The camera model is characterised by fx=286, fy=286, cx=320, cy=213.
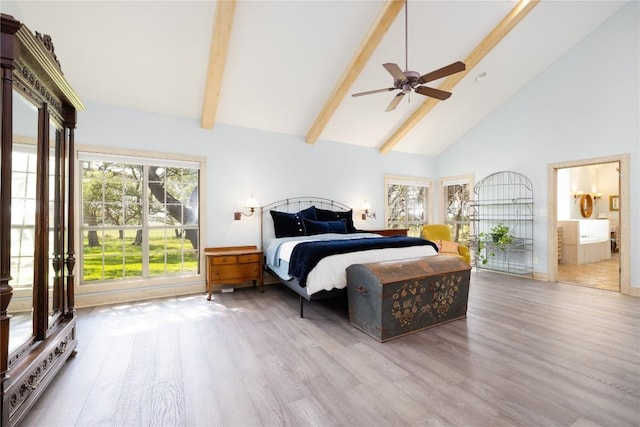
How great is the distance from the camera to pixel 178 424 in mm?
1616

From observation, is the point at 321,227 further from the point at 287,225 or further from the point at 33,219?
the point at 33,219

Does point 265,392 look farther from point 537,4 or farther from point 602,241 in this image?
point 602,241

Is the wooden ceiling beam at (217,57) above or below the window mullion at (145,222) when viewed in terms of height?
above

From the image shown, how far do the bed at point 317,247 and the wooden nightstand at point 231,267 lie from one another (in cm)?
25

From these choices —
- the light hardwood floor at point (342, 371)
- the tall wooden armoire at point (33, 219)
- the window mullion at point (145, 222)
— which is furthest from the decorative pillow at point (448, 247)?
the tall wooden armoire at point (33, 219)

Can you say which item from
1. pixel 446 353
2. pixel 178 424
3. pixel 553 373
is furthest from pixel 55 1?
pixel 553 373

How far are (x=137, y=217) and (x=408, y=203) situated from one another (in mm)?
5552

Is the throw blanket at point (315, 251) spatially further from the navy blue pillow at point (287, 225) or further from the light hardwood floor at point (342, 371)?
the navy blue pillow at point (287, 225)

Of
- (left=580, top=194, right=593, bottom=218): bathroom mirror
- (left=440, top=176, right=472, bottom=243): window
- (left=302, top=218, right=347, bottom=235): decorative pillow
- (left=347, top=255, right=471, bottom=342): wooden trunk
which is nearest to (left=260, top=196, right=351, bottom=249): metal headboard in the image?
(left=302, top=218, right=347, bottom=235): decorative pillow

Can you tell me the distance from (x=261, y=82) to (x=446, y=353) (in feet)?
13.1

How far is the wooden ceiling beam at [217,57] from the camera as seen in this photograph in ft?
9.65

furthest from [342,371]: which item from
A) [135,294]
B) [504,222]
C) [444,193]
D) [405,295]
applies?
[444,193]

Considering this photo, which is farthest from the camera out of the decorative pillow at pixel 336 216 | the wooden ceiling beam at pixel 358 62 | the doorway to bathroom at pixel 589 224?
the decorative pillow at pixel 336 216

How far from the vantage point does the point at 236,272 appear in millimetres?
4219
